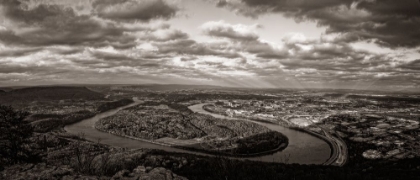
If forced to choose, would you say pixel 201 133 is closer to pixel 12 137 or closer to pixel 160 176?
pixel 12 137

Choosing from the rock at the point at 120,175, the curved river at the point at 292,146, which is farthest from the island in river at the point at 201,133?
the rock at the point at 120,175

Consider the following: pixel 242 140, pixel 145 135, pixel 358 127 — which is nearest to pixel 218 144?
pixel 242 140

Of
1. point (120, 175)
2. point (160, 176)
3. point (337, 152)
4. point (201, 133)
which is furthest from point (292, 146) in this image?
point (120, 175)

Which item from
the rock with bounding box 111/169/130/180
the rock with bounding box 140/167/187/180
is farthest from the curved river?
the rock with bounding box 111/169/130/180

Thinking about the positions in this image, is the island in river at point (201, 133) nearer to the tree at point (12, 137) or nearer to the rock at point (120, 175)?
the tree at point (12, 137)

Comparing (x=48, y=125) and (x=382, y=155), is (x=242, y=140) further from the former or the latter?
(x=48, y=125)
